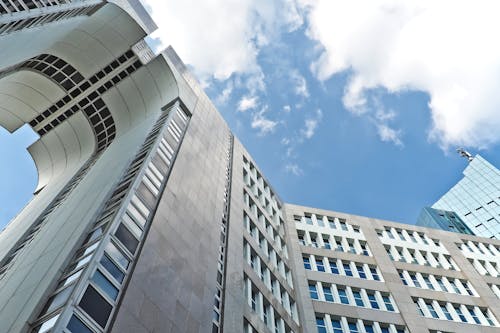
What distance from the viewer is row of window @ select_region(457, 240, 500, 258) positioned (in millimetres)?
48094

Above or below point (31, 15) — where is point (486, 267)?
below

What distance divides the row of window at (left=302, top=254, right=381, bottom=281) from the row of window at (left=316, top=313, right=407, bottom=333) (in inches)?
242

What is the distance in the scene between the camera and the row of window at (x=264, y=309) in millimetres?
25969

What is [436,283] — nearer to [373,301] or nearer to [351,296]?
[373,301]

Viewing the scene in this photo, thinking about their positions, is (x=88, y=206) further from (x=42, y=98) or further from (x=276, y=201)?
(x=42, y=98)

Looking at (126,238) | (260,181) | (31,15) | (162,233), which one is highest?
(260,181)

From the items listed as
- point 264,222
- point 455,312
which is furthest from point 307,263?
point 455,312

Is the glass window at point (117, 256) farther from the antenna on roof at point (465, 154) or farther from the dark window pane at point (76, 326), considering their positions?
the antenna on roof at point (465, 154)

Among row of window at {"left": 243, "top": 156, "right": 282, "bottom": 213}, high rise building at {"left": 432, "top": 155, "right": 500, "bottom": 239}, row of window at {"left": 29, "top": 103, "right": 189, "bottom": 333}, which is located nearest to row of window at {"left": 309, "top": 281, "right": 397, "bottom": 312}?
row of window at {"left": 243, "top": 156, "right": 282, "bottom": 213}

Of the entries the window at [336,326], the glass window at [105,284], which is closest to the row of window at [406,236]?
the window at [336,326]

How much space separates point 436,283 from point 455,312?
3.98 meters

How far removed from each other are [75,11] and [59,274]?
27360mm

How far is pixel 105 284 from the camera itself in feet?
48.0

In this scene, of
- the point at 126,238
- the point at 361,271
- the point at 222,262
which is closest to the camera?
the point at 126,238
